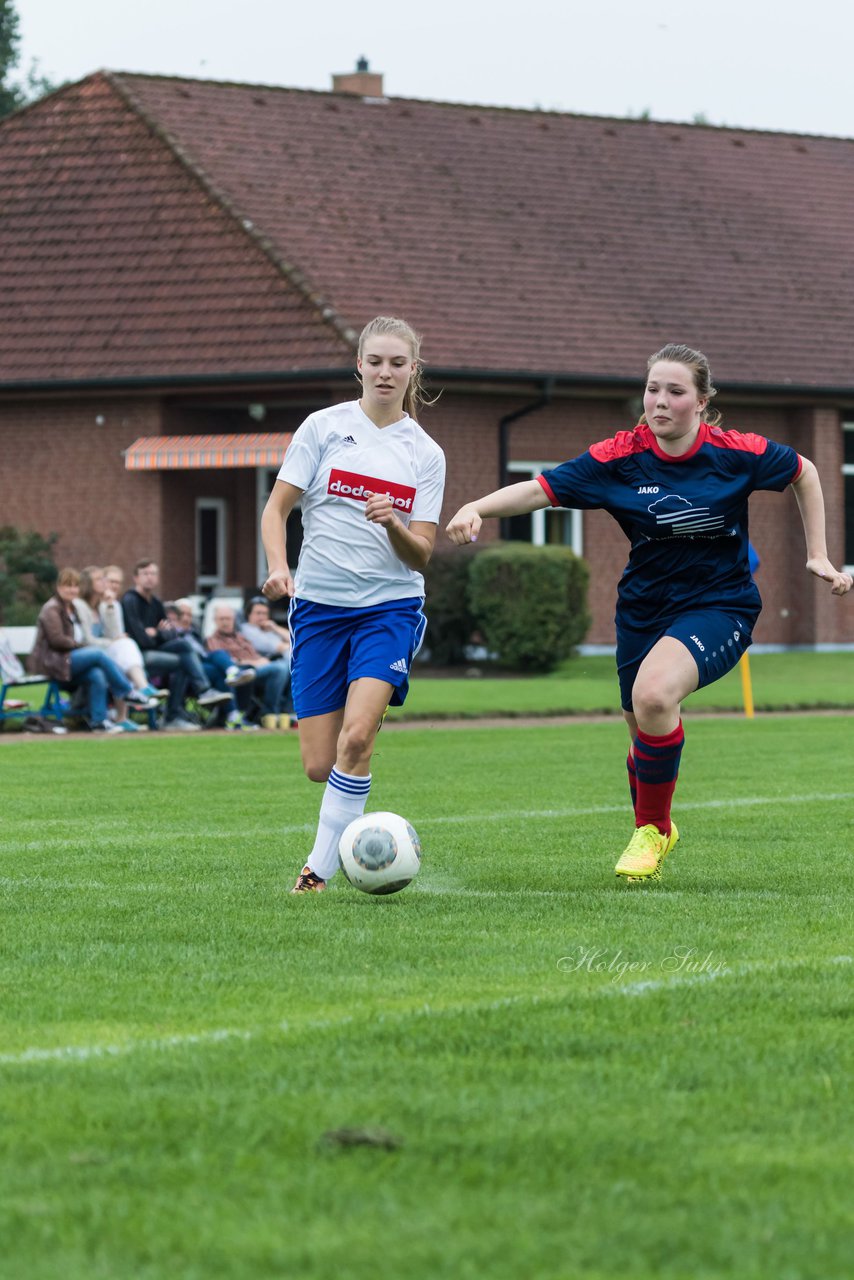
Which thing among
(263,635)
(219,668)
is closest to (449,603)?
(263,635)

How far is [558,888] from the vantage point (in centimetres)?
819

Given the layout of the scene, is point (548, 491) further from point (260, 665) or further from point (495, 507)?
point (260, 665)

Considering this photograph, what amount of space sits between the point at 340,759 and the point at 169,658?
40.3ft

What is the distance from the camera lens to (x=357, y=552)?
816 cm

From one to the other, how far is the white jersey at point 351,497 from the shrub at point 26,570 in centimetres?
2187

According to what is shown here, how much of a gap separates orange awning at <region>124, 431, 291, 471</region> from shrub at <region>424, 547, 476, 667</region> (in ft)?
9.11

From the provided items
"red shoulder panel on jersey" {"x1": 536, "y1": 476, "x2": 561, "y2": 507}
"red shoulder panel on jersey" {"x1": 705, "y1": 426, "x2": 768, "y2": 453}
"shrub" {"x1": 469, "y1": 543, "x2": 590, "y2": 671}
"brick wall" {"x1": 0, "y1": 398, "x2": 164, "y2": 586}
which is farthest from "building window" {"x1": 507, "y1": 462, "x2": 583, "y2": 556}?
"red shoulder panel on jersey" {"x1": 536, "y1": 476, "x2": 561, "y2": 507}

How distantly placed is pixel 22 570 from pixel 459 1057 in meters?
25.9

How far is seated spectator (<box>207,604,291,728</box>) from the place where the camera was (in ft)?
66.9

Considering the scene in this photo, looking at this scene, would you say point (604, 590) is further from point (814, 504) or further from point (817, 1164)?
point (817, 1164)

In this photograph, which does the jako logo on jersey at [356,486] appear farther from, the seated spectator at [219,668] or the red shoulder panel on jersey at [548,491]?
the seated spectator at [219,668]

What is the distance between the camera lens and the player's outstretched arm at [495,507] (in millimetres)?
7738

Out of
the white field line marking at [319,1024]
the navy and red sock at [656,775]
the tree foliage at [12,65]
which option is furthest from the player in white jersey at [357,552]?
the tree foliage at [12,65]

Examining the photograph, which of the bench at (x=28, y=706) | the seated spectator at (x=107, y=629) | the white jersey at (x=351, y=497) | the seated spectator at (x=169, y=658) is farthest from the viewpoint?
the seated spectator at (x=169, y=658)
